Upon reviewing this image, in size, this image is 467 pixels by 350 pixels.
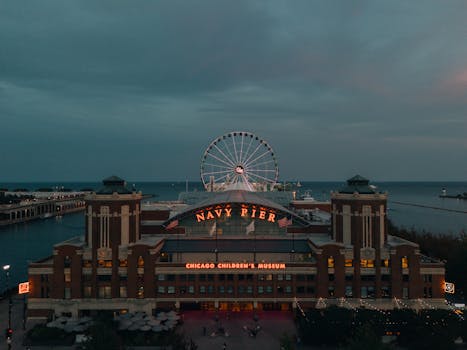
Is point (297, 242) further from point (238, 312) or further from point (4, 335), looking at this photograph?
point (4, 335)

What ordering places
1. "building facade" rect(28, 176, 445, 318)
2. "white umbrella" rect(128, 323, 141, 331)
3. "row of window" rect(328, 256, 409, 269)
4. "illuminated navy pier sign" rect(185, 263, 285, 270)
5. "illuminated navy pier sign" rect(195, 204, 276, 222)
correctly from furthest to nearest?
"illuminated navy pier sign" rect(195, 204, 276, 222)
"illuminated navy pier sign" rect(185, 263, 285, 270)
"row of window" rect(328, 256, 409, 269)
"building facade" rect(28, 176, 445, 318)
"white umbrella" rect(128, 323, 141, 331)

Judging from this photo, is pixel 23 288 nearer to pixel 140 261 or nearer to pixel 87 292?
pixel 87 292

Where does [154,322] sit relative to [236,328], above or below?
above

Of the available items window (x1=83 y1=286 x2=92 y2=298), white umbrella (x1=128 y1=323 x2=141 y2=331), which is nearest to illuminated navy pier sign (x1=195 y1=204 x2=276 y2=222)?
window (x1=83 y1=286 x2=92 y2=298)

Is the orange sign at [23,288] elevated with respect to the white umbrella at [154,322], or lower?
elevated

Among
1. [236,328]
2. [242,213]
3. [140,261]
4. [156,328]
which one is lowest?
[236,328]

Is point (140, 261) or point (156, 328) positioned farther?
point (140, 261)

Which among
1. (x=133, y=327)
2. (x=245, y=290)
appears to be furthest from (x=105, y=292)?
(x=245, y=290)

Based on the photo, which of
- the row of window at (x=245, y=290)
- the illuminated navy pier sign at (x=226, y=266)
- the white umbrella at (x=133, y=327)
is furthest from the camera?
the illuminated navy pier sign at (x=226, y=266)

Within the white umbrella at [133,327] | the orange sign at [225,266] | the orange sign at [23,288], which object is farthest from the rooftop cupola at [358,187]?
the orange sign at [23,288]

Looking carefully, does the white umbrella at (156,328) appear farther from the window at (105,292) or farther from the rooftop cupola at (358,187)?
the rooftop cupola at (358,187)

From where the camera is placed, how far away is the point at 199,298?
78500 mm

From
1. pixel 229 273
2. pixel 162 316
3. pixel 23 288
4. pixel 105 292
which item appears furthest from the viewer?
pixel 229 273

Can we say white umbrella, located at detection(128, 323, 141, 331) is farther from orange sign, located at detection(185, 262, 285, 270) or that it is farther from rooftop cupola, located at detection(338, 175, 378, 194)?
rooftop cupola, located at detection(338, 175, 378, 194)
